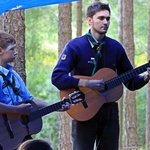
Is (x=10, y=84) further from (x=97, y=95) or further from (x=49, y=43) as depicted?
(x=49, y=43)

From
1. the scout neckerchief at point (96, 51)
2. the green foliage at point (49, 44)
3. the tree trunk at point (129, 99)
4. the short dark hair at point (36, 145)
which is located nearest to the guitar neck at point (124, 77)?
the scout neckerchief at point (96, 51)

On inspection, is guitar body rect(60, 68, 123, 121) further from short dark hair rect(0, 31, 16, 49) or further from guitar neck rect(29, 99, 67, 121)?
short dark hair rect(0, 31, 16, 49)

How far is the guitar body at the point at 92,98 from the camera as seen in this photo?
525 centimetres

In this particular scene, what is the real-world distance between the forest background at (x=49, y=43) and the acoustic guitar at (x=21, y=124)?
49.4ft

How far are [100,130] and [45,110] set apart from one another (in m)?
0.67

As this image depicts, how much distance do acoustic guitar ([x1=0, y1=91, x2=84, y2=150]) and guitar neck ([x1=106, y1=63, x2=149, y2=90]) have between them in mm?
339

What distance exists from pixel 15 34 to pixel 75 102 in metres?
2.32

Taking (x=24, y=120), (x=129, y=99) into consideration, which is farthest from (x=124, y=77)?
(x=129, y=99)

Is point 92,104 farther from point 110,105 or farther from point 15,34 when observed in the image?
point 15,34

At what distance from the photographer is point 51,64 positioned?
82.3 feet

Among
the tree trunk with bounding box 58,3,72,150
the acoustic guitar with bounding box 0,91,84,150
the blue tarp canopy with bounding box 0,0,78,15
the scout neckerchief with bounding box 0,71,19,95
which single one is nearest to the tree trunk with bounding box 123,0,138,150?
the tree trunk with bounding box 58,3,72,150

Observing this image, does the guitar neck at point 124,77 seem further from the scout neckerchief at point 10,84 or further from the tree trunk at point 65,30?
the tree trunk at point 65,30

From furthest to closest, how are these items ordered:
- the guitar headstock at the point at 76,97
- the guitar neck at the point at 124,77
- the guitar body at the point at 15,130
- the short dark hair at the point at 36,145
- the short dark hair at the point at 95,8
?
the short dark hair at the point at 95,8 → the guitar neck at the point at 124,77 → the guitar headstock at the point at 76,97 → the guitar body at the point at 15,130 → the short dark hair at the point at 36,145

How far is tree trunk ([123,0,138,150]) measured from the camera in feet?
45.4
